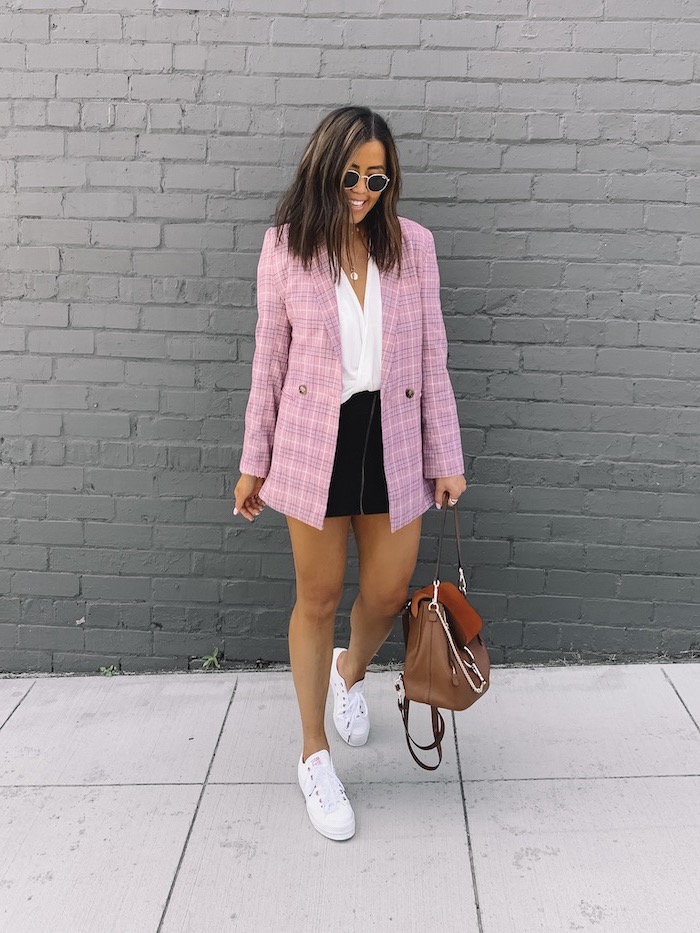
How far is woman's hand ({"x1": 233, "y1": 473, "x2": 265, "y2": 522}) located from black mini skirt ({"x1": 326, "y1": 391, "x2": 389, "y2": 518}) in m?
0.27

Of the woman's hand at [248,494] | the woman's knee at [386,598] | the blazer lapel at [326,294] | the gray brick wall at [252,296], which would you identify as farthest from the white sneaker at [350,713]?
the blazer lapel at [326,294]

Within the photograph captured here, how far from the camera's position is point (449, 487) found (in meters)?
2.88

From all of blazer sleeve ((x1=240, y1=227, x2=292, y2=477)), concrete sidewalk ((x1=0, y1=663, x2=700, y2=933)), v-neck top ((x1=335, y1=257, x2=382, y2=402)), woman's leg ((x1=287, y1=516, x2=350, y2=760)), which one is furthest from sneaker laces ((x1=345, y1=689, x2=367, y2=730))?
v-neck top ((x1=335, y1=257, x2=382, y2=402))

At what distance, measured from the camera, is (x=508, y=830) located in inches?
107

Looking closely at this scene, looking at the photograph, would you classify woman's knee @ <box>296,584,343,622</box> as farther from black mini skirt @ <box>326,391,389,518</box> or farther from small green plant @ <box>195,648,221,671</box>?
small green plant @ <box>195,648,221,671</box>

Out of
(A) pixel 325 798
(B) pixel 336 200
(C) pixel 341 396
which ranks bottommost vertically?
(A) pixel 325 798

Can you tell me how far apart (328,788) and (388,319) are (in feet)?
4.72

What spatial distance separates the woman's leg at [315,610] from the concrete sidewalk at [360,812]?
301 mm

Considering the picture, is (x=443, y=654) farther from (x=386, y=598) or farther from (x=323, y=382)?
(x=323, y=382)

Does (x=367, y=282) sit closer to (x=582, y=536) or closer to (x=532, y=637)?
(x=582, y=536)

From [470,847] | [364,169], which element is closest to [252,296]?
[364,169]

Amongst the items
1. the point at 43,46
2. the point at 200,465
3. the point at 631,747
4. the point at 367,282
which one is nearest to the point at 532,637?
the point at 631,747

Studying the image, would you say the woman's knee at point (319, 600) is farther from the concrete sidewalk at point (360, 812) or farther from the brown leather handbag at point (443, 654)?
the concrete sidewalk at point (360, 812)

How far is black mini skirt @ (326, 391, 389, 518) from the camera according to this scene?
266cm
